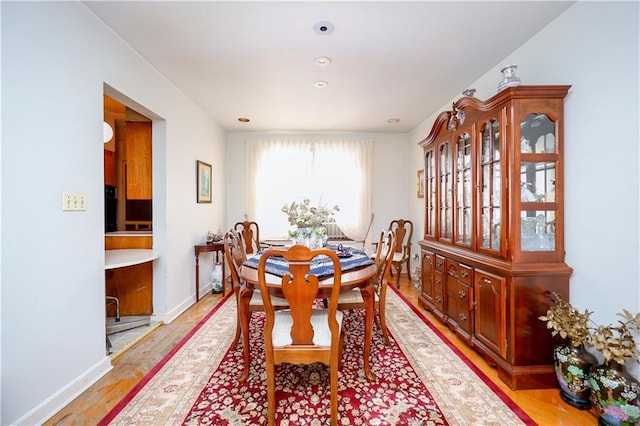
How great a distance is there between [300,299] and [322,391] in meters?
0.78

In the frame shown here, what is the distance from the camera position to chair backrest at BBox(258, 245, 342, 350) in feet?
4.67

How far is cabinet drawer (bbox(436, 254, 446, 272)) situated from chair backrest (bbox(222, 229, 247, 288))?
6.30 ft

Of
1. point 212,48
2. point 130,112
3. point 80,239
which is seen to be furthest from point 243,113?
point 80,239

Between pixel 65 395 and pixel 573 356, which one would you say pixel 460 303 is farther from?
pixel 65 395

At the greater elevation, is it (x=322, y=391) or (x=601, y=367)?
(x=601, y=367)

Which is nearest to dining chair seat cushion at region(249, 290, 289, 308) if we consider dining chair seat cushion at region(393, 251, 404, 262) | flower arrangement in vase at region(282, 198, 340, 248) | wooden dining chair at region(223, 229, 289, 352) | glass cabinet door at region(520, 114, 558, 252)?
wooden dining chair at region(223, 229, 289, 352)

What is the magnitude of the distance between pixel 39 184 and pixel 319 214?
6.21ft

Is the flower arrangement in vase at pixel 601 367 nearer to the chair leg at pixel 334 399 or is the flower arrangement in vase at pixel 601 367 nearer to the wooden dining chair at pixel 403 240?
the chair leg at pixel 334 399

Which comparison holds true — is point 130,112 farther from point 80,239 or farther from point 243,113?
point 80,239

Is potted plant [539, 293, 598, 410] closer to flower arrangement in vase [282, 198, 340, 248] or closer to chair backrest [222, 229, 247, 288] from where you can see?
flower arrangement in vase [282, 198, 340, 248]

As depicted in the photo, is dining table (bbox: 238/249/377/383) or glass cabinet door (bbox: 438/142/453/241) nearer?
dining table (bbox: 238/249/377/383)

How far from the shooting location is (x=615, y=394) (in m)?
1.45

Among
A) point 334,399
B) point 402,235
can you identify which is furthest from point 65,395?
point 402,235

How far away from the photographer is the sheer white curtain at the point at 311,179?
16.5 feet
